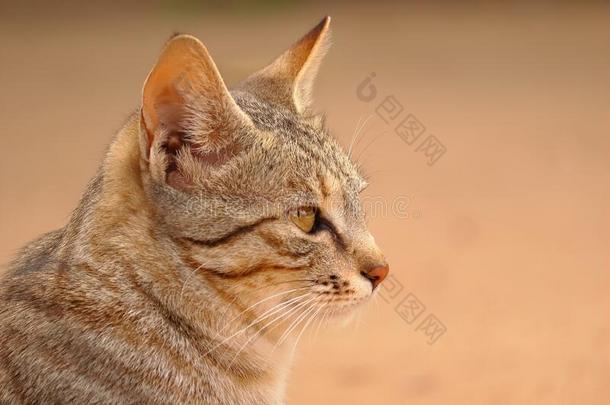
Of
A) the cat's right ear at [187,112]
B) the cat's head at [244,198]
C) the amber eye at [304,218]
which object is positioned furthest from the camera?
the amber eye at [304,218]

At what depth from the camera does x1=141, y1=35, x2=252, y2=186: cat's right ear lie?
98.7 inches

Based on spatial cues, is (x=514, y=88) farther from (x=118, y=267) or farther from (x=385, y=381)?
(x=118, y=267)

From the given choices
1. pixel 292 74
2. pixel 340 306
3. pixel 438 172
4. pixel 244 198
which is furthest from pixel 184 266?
pixel 438 172

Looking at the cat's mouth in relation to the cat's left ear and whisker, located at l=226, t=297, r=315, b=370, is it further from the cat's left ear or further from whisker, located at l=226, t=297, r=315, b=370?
the cat's left ear

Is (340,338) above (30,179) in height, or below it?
below

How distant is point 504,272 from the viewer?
5.78 meters

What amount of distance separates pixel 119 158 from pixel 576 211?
4.48 m

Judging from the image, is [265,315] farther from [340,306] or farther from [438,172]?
[438,172]

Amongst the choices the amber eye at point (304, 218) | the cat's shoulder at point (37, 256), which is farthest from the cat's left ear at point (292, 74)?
the cat's shoulder at point (37, 256)

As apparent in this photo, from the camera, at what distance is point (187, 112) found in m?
2.65

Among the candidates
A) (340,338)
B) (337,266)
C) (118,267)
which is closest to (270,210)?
(337,266)

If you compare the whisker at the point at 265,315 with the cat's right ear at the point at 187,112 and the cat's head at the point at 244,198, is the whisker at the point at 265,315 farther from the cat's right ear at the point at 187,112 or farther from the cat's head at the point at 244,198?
the cat's right ear at the point at 187,112

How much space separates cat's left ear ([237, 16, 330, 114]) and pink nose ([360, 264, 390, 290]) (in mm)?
624

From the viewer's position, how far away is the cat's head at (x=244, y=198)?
2.61 meters
